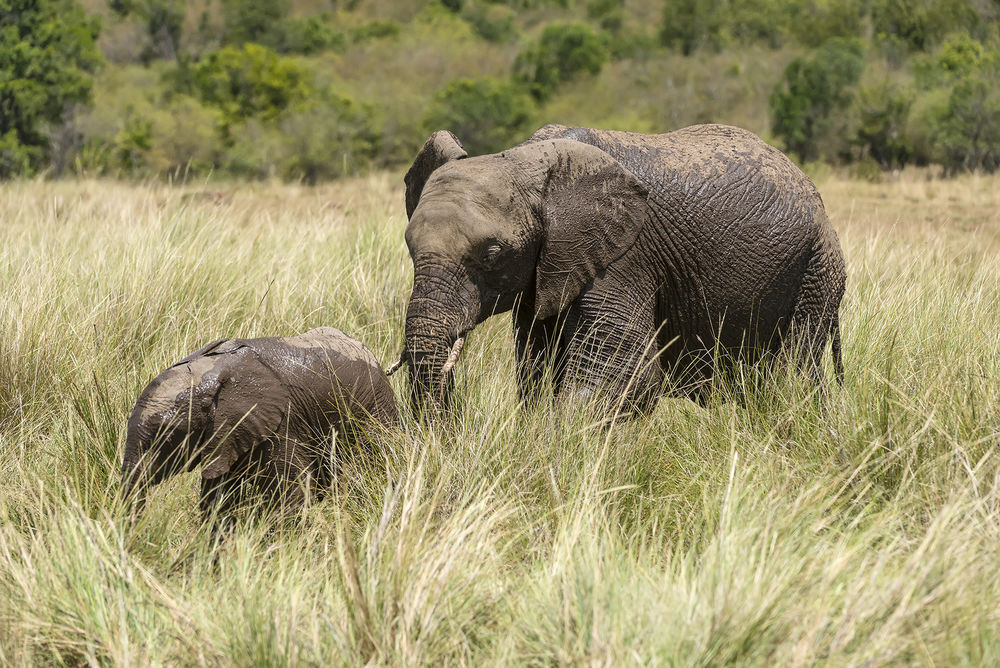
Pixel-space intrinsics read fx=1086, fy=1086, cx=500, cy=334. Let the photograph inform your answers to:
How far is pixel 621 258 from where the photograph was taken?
4176mm

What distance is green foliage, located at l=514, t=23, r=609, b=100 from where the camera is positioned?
33.2 metres

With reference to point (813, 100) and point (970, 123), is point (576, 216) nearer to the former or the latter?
point (970, 123)

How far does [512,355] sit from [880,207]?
10340mm

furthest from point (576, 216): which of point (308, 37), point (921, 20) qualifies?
point (308, 37)

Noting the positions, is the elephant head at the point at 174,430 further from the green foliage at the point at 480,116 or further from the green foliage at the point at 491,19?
the green foliage at the point at 491,19

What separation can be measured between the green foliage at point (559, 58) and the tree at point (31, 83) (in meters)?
15.3

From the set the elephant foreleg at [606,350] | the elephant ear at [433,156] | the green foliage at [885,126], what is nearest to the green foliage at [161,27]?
the green foliage at [885,126]

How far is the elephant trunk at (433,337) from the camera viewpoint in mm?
3715

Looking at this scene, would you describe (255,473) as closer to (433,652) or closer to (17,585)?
(17,585)

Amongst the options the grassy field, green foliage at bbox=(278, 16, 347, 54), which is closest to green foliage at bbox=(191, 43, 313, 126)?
green foliage at bbox=(278, 16, 347, 54)

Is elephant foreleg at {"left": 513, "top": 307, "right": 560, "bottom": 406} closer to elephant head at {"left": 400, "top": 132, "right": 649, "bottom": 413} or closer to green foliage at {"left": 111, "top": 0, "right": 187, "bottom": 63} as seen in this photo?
elephant head at {"left": 400, "top": 132, "right": 649, "bottom": 413}

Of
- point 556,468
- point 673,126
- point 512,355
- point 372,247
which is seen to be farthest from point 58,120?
point 556,468

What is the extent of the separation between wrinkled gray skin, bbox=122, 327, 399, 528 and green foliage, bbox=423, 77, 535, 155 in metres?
19.1

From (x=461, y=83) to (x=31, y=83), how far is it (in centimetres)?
913
